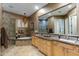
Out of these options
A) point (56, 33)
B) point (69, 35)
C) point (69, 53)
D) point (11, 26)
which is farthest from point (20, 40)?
point (69, 53)

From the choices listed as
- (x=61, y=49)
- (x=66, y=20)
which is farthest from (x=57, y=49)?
(x=66, y=20)

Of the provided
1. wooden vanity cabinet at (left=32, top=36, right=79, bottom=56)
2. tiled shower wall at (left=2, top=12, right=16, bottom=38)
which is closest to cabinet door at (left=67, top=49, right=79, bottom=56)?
wooden vanity cabinet at (left=32, top=36, right=79, bottom=56)

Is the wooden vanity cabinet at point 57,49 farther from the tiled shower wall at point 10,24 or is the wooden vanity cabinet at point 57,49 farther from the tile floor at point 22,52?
the tiled shower wall at point 10,24

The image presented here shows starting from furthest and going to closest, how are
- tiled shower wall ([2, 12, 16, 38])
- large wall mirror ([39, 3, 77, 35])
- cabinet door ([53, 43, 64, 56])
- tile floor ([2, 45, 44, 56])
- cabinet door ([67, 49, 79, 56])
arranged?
tiled shower wall ([2, 12, 16, 38]), tile floor ([2, 45, 44, 56]), large wall mirror ([39, 3, 77, 35]), cabinet door ([53, 43, 64, 56]), cabinet door ([67, 49, 79, 56])

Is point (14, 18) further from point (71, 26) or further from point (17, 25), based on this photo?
point (71, 26)

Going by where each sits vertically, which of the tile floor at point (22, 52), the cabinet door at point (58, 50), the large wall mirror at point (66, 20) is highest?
the large wall mirror at point (66, 20)

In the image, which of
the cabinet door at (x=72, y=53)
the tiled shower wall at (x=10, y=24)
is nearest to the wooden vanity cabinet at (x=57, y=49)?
the cabinet door at (x=72, y=53)

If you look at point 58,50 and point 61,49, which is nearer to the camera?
point 61,49

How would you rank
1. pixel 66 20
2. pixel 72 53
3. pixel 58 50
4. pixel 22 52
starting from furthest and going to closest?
pixel 22 52
pixel 66 20
pixel 58 50
pixel 72 53

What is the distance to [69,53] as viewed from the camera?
130 inches

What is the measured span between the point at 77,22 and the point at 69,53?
0.96 meters

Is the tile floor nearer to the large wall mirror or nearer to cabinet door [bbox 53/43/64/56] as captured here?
cabinet door [bbox 53/43/64/56]

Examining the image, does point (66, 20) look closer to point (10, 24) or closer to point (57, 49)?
point (57, 49)

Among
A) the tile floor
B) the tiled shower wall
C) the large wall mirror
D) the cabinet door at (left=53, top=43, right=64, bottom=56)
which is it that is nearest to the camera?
the cabinet door at (left=53, top=43, right=64, bottom=56)
